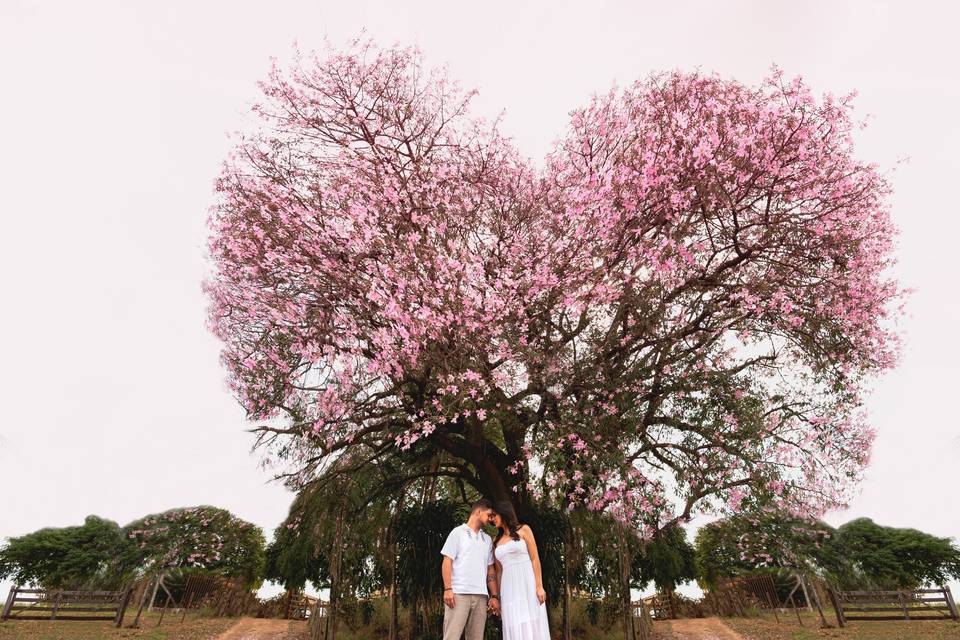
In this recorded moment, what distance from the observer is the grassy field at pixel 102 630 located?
1194 centimetres

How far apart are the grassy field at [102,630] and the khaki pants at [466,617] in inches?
374

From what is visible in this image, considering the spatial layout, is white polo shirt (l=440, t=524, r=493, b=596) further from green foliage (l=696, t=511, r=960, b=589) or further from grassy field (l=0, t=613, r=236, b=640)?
green foliage (l=696, t=511, r=960, b=589)

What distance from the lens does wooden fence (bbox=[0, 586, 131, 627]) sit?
1361 centimetres

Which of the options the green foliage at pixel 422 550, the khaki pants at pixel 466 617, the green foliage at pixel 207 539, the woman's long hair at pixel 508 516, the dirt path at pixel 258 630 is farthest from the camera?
the green foliage at pixel 207 539

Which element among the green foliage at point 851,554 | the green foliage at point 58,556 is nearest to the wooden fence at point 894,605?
the green foliage at point 851,554

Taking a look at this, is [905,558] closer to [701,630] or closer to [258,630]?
[701,630]

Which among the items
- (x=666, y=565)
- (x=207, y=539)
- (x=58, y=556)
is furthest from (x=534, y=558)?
(x=58, y=556)

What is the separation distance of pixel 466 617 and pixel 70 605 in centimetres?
1276

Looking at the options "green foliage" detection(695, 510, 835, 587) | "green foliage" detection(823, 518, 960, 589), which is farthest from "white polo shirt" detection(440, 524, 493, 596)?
"green foliage" detection(823, 518, 960, 589)

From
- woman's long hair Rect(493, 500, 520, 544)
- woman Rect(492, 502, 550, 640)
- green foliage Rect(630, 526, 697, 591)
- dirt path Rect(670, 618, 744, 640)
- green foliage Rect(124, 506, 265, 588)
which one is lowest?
dirt path Rect(670, 618, 744, 640)

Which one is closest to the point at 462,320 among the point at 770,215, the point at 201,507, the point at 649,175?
the point at 649,175

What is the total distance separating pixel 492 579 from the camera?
6195mm

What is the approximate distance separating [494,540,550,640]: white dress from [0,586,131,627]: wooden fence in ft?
37.9

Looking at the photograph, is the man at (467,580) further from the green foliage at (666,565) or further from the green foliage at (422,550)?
the green foliage at (666,565)
